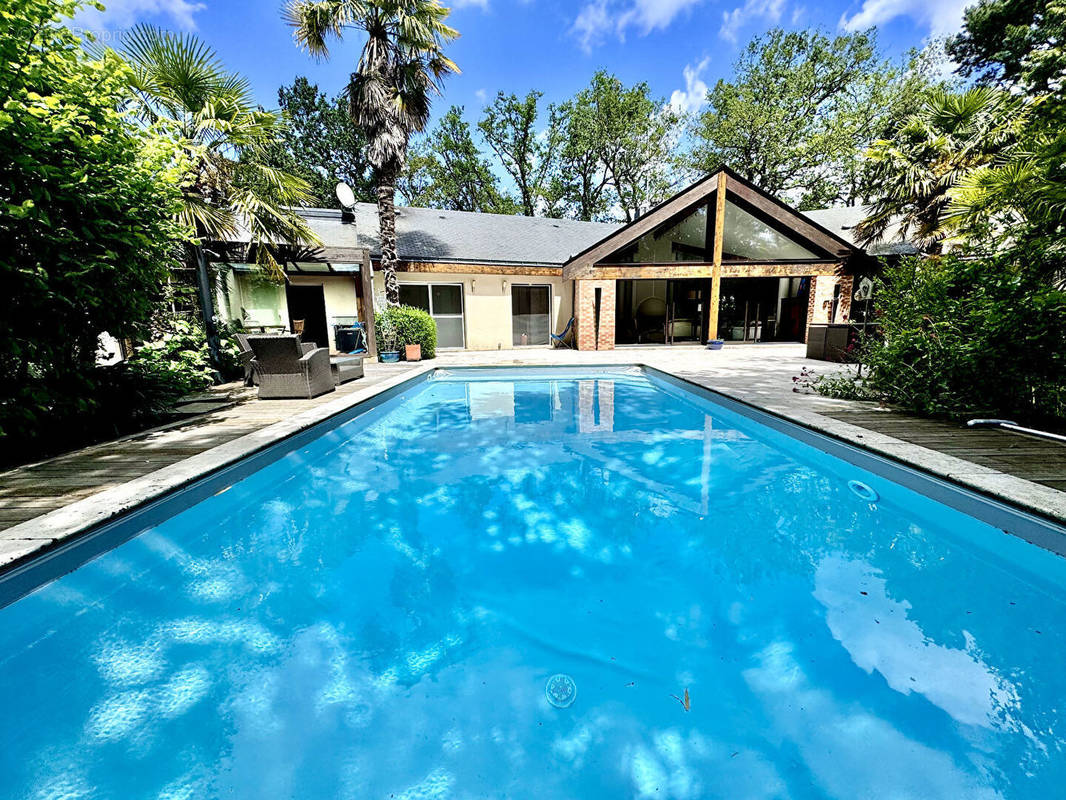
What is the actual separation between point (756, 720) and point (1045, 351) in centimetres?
510

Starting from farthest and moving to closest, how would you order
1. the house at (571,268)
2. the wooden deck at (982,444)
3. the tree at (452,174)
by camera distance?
the tree at (452,174) → the house at (571,268) → the wooden deck at (982,444)

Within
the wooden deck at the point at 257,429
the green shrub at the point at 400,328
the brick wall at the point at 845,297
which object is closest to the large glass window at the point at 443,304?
the green shrub at the point at 400,328

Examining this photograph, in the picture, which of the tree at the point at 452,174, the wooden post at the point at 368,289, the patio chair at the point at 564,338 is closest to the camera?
the wooden post at the point at 368,289

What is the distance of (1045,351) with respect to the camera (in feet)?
13.8

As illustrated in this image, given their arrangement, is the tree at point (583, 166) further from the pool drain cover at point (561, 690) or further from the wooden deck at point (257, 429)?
the pool drain cover at point (561, 690)

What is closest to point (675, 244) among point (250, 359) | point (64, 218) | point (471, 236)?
point (471, 236)

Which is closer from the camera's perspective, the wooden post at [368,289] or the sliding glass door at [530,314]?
the wooden post at [368,289]

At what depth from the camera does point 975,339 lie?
4.57 m

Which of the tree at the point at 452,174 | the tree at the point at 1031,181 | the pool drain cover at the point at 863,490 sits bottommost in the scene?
the pool drain cover at the point at 863,490

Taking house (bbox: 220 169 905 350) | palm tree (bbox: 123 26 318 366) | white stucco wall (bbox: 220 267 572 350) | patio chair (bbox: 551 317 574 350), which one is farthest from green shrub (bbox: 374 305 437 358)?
patio chair (bbox: 551 317 574 350)

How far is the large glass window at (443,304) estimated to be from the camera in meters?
13.6

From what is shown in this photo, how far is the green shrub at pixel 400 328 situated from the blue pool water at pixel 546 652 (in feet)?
25.8

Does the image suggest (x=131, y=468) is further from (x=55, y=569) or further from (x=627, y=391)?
(x=627, y=391)

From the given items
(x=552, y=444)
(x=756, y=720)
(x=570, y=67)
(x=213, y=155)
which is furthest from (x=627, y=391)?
(x=570, y=67)
